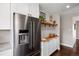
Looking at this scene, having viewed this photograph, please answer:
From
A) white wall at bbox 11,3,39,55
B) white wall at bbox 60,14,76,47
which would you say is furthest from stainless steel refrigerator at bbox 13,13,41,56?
white wall at bbox 60,14,76,47

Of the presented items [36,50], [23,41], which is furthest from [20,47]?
[36,50]

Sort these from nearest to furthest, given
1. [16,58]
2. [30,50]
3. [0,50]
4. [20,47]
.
Result: 1. [16,58]
2. [0,50]
3. [20,47]
4. [30,50]

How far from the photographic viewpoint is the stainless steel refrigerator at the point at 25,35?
7.09 feet

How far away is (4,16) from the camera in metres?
1.94

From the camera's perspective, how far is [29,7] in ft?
8.90

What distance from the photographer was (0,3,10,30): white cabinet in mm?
1897

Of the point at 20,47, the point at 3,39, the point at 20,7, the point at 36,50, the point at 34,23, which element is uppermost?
the point at 20,7

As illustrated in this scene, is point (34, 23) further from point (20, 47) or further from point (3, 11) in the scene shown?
point (3, 11)

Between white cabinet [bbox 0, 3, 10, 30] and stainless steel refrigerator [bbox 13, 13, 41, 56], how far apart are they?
0.54 feet

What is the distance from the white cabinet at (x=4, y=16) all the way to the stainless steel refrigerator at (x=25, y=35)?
0.16m

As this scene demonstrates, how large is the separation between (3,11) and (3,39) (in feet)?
1.76

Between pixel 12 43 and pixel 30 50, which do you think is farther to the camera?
pixel 30 50

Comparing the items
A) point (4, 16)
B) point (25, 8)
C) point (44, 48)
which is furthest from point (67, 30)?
point (4, 16)

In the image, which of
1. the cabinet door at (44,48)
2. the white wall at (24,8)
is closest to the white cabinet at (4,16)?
the white wall at (24,8)
